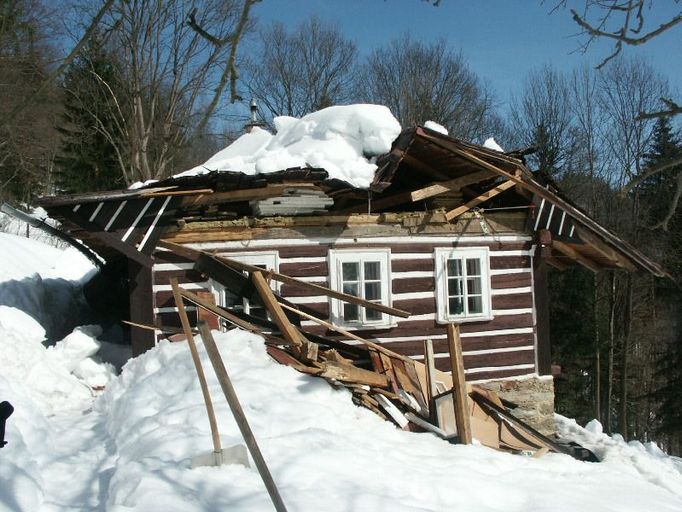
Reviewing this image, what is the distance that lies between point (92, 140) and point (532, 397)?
70.8ft

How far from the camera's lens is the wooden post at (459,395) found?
765cm

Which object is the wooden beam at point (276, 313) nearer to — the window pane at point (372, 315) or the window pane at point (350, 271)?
the window pane at point (350, 271)

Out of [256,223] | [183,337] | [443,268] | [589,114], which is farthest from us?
[589,114]

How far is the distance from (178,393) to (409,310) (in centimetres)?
518

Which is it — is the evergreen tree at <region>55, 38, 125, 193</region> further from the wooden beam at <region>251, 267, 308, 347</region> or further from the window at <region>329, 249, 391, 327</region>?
the wooden beam at <region>251, 267, 308, 347</region>

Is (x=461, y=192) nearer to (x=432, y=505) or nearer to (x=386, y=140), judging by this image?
(x=386, y=140)

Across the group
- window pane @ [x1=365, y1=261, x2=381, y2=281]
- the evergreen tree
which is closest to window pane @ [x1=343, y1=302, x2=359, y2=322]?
window pane @ [x1=365, y1=261, x2=381, y2=281]

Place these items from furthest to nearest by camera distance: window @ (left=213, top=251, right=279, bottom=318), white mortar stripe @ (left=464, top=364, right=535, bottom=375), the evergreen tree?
the evergreen tree < white mortar stripe @ (left=464, top=364, right=535, bottom=375) < window @ (left=213, top=251, right=279, bottom=318)

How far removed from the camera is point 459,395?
789cm

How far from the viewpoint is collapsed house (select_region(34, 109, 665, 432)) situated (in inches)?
397

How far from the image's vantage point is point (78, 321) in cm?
1611

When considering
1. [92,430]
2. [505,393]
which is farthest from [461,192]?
[92,430]

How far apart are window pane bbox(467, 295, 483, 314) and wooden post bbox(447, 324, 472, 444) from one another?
3635 millimetres

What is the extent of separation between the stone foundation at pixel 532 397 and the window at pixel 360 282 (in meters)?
2.72
